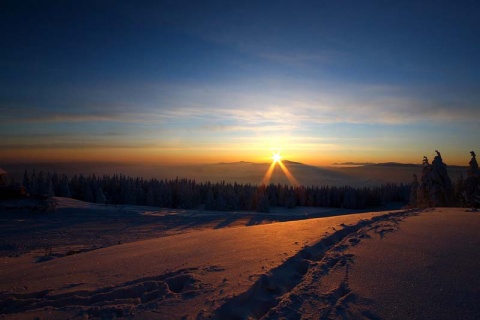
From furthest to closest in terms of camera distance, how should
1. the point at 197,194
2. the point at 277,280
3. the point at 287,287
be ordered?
the point at 197,194
the point at 277,280
the point at 287,287

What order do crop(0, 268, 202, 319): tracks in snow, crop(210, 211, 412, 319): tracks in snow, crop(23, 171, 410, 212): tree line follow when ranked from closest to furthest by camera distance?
crop(210, 211, 412, 319): tracks in snow < crop(0, 268, 202, 319): tracks in snow < crop(23, 171, 410, 212): tree line

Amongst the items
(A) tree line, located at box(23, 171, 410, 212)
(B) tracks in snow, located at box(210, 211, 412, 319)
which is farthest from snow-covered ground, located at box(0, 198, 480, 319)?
(A) tree line, located at box(23, 171, 410, 212)

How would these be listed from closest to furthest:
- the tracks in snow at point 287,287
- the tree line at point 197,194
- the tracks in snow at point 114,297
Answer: the tracks in snow at point 287,287 → the tracks in snow at point 114,297 → the tree line at point 197,194

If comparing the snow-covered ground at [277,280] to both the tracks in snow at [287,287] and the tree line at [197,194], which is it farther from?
the tree line at [197,194]

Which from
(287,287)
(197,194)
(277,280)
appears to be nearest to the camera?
(287,287)

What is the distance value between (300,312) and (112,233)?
25436 mm

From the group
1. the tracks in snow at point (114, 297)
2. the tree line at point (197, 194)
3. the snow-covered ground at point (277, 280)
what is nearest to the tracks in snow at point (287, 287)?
the snow-covered ground at point (277, 280)

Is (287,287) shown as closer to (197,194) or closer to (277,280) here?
(277,280)

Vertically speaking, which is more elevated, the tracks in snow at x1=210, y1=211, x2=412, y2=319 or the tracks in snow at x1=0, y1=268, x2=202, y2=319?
the tracks in snow at x1=210, y1=211, x2=412, y2=319

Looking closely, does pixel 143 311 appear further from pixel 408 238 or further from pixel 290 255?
pixel 408 238

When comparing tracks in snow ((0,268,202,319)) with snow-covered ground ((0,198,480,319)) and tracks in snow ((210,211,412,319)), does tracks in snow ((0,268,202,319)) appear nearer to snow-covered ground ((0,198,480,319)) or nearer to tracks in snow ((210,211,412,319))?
snow-covered ground ((0,198,480,319))

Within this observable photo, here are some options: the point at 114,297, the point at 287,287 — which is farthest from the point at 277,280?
the point at 114,297

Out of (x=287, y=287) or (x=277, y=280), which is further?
(x=277, y=280)

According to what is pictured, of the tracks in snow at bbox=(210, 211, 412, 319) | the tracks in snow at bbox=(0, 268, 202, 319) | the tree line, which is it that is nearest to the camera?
the tracks in snow at bbox=(210, 211, 412, 319)
